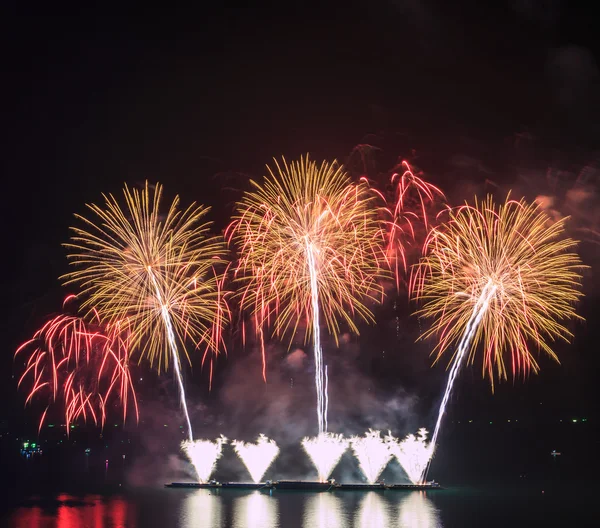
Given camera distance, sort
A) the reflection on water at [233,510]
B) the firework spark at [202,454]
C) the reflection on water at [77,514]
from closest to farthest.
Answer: the reflection on water at [233,510] < the reflection on water at [77,514] < the firework spark at [202,454]

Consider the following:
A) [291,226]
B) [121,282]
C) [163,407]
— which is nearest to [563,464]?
[163,407]

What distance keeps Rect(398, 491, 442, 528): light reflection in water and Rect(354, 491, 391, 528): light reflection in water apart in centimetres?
63

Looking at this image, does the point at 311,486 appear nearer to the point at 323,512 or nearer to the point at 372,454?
the point at 372,454

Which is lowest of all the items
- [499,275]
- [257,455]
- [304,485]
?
[304,485]

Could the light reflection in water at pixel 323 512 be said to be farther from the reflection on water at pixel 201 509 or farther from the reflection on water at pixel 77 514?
the reflection on water at pixel 77 514

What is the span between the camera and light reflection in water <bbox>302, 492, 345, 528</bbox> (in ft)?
83.4

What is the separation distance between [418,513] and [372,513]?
5.73 ft

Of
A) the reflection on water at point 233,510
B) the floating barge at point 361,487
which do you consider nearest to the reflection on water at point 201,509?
the reflection on water at point 233,510

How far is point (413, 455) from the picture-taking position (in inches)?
1422

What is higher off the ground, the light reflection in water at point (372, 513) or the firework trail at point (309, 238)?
the firework trail at point (309, 238)

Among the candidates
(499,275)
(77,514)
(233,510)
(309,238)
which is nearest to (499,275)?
(499,275)

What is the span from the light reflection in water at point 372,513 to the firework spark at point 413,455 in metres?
2.61

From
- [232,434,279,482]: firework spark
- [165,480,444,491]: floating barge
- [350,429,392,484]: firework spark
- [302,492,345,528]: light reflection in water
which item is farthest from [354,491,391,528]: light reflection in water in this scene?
[232,434,279,482]: firework spark

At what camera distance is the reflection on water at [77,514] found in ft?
86.0
